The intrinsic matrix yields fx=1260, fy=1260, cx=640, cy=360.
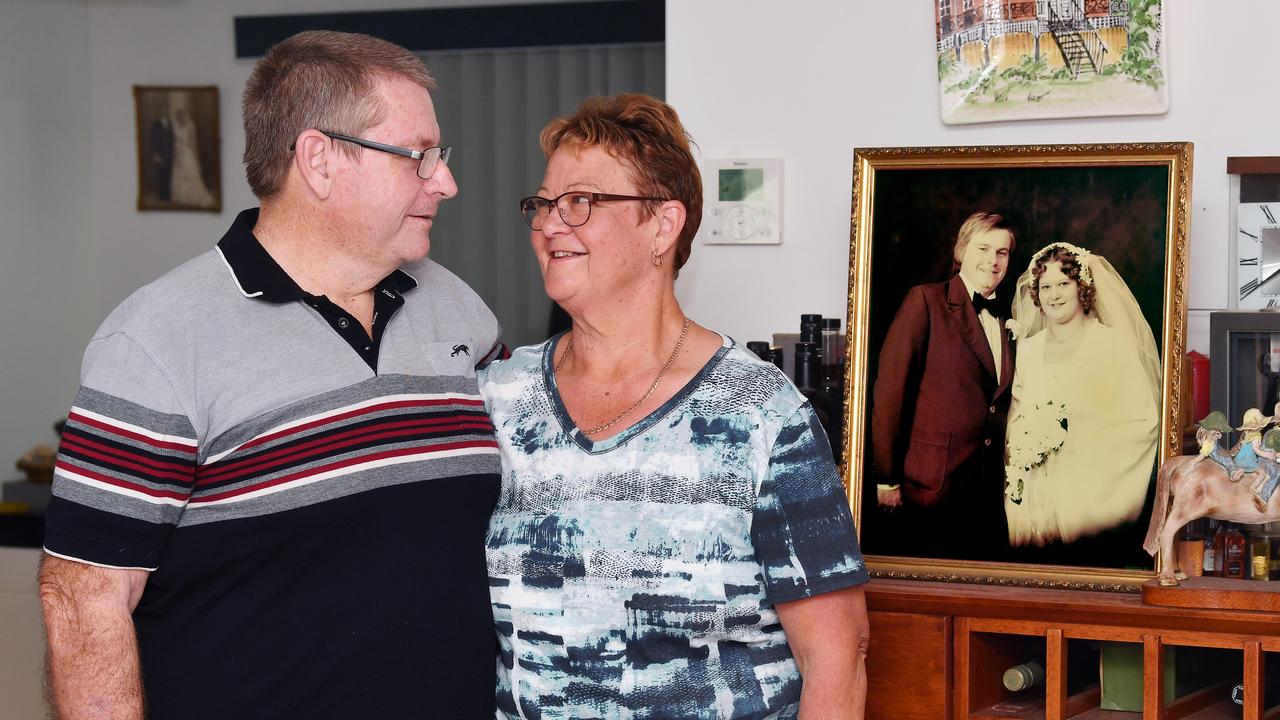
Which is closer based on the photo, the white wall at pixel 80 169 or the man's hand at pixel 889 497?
the man's hand at pixel 889 497

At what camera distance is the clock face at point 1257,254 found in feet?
6.95

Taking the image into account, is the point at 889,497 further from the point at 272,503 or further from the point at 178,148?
the point at 178,148

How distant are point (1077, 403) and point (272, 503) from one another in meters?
1.22

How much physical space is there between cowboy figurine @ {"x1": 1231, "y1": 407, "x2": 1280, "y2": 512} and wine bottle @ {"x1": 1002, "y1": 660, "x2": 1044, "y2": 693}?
0.41 meters

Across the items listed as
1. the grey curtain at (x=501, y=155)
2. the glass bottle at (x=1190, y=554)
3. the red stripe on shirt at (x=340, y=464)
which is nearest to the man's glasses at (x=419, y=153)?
the red stripe on shirt at (x=340, y=464)

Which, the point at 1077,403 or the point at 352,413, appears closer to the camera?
the point at 352,413

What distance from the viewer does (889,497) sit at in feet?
6.77

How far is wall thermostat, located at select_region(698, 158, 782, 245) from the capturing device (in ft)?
8.01

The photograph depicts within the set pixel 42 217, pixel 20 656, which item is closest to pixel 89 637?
pixel 20 656

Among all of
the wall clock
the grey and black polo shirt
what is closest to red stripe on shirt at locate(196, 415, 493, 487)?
the grey and black polo shirt

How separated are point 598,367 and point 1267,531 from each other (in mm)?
1001

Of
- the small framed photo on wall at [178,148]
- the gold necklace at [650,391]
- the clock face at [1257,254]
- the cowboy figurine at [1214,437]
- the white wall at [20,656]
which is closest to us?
the gold necklace at [650,391]

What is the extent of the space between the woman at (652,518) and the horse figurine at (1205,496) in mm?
499

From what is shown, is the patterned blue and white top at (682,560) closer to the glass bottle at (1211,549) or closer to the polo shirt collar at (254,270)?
the polo shirt collar at (254,270)
